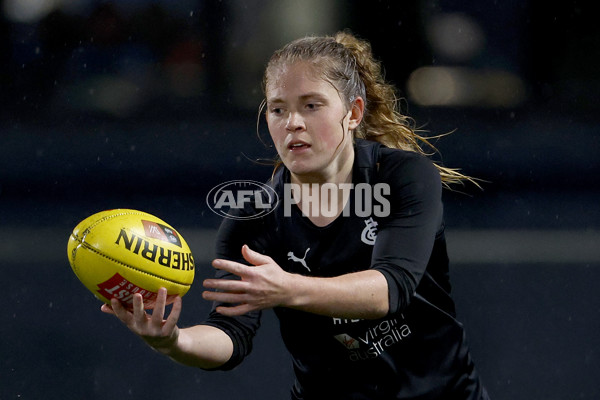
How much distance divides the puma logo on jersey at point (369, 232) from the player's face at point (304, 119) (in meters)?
0.23

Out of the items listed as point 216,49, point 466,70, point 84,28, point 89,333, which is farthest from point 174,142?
point 466,70

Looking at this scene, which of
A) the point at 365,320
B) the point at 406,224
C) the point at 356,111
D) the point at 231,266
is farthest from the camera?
the point at 356,111

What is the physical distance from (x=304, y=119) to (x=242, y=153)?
3611 mm

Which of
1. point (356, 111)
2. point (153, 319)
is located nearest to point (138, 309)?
point (153, 319)

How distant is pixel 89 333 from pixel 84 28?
11.9 feet

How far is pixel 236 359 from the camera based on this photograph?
104 inches

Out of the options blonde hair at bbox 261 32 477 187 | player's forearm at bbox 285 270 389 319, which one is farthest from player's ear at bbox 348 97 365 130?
player's forearm at bbox 285 270 389 319

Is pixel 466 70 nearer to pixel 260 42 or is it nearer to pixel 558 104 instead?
pixel 558 104

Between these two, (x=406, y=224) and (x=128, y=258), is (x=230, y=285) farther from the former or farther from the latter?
(x=406, y=224)

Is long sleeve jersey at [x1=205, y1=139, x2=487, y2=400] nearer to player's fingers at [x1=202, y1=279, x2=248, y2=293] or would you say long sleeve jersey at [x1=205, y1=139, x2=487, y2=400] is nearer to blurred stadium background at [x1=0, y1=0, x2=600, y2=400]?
player's fingers at [x1=202, y1=279, x2=248, y2=293]

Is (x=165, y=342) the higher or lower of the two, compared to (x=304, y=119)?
lower

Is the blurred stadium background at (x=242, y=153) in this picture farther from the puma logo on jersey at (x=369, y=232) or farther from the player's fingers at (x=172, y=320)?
the player's fingers at (x=172, y=320)

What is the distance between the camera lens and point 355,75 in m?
2.79

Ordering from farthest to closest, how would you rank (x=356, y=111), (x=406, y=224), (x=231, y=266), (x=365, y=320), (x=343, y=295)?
(x=356, y=111)
(x=365, y=320)
(x=406, y=224)
(x=343, y=295)
(x=231, y=266)
